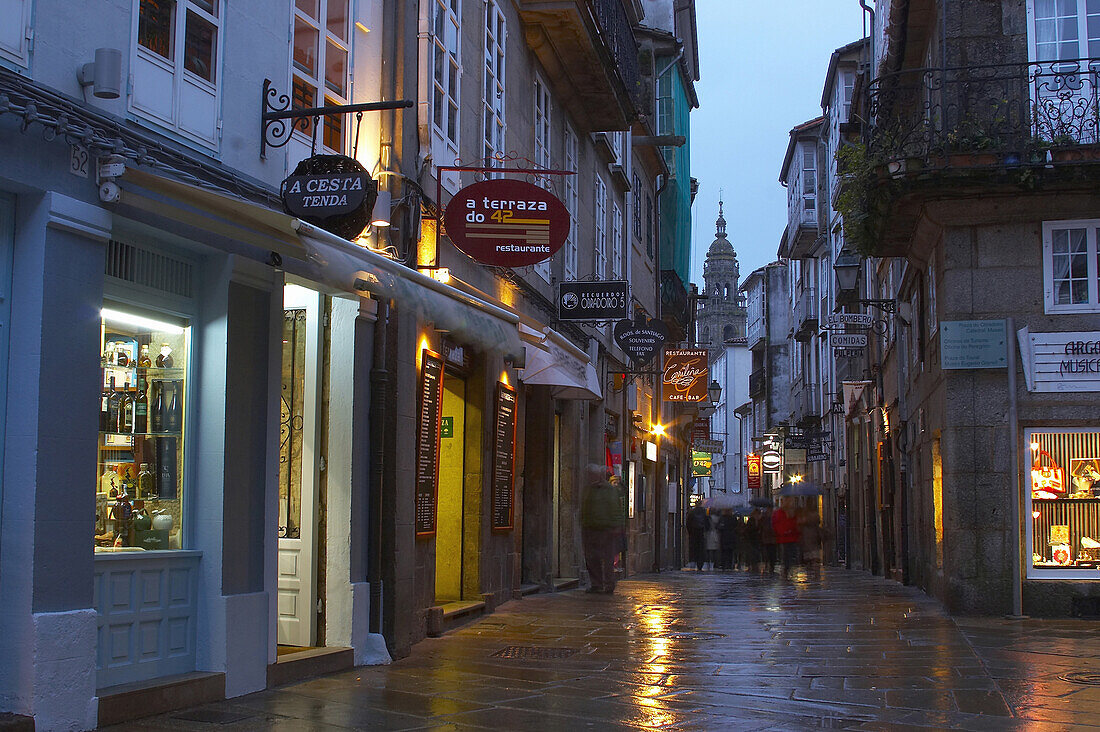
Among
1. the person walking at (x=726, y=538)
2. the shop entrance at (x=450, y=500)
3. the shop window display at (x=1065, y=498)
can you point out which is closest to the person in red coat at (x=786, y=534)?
the person walking at (x=726, y=538)

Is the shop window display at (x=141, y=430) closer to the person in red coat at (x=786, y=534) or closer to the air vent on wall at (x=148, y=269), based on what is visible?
the air vent on wall at (x=148, y=269)

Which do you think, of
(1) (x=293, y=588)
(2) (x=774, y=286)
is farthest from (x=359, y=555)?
(2) (x=774, y=286)

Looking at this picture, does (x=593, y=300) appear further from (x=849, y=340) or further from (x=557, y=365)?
(x=849, y=340)

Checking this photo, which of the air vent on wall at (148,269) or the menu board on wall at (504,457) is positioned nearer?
the air vent on wall at (148,269)

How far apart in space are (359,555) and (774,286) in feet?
191

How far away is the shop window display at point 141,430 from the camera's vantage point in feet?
25.1

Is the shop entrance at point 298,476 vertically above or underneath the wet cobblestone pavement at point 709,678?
above

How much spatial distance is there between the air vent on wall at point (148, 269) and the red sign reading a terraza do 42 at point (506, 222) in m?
3.98

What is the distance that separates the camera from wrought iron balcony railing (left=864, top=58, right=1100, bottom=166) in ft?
46.1

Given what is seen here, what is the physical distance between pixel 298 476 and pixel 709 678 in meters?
3.63

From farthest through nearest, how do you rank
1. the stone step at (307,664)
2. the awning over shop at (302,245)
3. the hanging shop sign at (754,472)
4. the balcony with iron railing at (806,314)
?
the hanging shop sign at (754,472) → the balcony with iron railing at (806,314) → the stone step at (307,664) → the awning over shop at (302,245)

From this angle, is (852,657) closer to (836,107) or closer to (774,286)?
(836,107)

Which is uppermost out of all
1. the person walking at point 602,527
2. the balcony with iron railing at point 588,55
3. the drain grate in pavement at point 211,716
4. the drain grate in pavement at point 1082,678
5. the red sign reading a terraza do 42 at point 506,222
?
the balcony with iron railing at point 588,55

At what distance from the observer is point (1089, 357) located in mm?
14047
